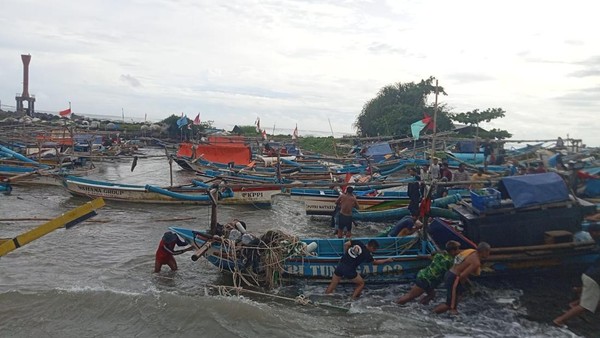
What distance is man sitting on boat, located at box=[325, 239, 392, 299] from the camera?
360 inches

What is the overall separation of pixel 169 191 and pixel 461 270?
39.1ft

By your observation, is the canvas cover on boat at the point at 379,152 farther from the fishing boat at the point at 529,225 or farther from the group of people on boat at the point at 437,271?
the group of people on boat at the point at 437,271

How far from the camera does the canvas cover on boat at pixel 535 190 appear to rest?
9.59 metres

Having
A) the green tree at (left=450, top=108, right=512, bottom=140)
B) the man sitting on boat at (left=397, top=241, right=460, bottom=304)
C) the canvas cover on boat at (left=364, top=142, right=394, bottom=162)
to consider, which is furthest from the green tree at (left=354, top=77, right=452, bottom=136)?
the man sitting on boat at (left=397, top=241, right=460, bottom=304)

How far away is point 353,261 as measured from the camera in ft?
30.1

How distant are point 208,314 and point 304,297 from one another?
1.91 m

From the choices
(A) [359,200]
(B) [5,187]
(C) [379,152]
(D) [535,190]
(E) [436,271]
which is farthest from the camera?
(C) [379,152]

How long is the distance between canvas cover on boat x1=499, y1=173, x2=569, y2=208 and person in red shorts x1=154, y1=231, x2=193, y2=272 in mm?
6924

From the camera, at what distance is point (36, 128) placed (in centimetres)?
3759

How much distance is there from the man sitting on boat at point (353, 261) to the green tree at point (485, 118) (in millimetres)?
26968

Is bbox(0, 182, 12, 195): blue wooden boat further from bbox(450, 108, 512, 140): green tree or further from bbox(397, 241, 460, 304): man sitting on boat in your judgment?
bbox(450, 108, 512, 140): green tree

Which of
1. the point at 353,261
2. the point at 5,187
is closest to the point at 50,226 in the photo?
the point at 353,261

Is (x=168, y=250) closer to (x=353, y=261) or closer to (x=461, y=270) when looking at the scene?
(x=353, y=261)

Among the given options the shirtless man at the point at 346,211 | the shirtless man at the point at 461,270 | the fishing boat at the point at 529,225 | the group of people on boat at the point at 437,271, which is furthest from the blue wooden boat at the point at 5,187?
the shirtless man at the point at 461,270
